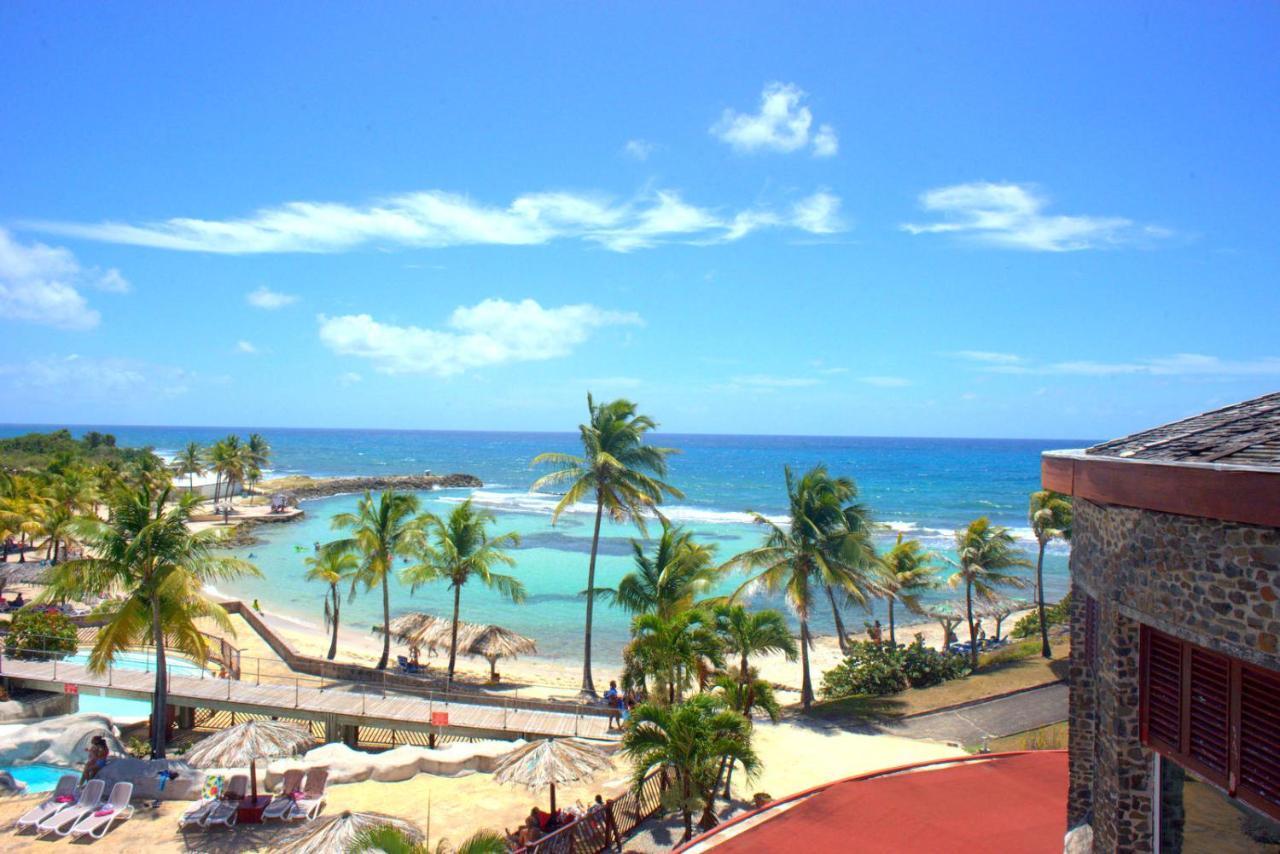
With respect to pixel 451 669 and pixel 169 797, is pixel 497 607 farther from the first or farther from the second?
pixel 169 797

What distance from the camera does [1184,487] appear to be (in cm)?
586

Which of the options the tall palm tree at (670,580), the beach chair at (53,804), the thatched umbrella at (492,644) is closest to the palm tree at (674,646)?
the tall palm tree at (670,580)

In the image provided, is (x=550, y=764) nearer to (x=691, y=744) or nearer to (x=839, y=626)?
(x=691, y=744)

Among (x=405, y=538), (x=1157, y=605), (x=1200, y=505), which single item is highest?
(x=1200, y=505)

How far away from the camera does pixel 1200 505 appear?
5.70m

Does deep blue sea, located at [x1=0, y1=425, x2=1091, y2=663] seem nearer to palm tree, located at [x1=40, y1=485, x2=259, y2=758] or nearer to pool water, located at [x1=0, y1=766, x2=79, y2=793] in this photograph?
palm tree, located at [x1=40, y1=485, x2=259, y2=758]

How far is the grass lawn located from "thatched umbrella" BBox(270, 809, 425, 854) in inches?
509

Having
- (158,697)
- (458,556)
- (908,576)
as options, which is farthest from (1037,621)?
(158,697)

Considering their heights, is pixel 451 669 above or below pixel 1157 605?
below

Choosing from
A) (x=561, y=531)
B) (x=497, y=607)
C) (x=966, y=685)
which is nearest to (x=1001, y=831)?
(x=966, y=685)

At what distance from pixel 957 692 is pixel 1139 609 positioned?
17752 mm

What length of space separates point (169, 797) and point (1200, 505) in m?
16.8

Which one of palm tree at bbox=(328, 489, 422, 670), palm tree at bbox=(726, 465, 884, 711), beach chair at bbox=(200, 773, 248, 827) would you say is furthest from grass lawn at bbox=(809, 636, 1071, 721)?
beach chair at bbox=(200, 773, 248, 827)

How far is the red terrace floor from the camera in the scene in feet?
35.4
